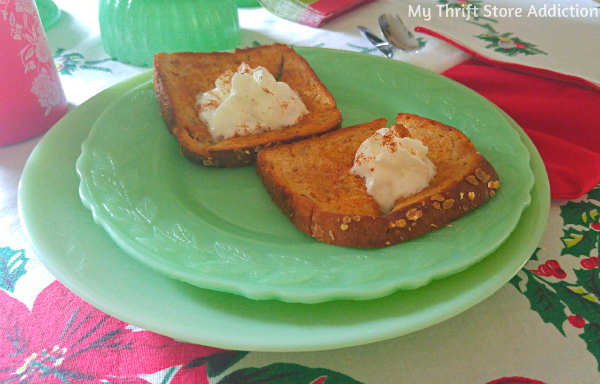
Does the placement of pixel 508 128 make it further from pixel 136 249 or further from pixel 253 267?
pixel 136 249

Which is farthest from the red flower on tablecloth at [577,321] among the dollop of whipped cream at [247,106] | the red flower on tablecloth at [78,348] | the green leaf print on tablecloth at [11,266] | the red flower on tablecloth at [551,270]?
the green leaf print on tablecloth at [11,266]

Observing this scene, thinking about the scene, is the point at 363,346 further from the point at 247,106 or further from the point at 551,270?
the point at 247,106

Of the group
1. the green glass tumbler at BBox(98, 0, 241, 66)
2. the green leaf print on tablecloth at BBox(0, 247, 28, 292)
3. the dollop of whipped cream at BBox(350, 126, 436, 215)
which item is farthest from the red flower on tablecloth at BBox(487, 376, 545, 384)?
the green glass tumbler at BBox(98, 0, 241, 66)

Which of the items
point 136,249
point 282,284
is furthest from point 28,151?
point 282,284

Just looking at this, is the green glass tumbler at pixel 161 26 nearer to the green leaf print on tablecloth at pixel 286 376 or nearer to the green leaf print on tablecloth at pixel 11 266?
the green leaf print on tablecloth at pixel 11 266

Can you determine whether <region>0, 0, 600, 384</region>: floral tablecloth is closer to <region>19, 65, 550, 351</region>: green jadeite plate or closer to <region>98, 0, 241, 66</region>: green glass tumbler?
<region>19, 65, 550, 351</region>: green jadeite plate

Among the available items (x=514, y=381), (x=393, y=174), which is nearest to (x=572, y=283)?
(x=514, y=381)
